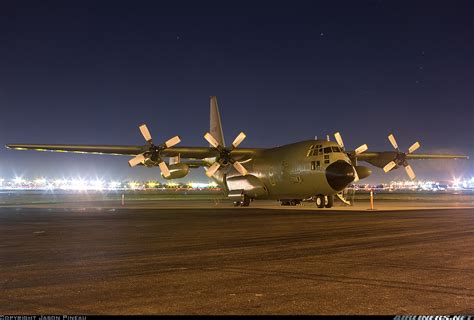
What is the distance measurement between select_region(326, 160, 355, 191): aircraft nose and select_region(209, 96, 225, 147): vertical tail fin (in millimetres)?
18162

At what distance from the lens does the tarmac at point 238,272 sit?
733cm

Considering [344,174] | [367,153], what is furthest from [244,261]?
[367,153]

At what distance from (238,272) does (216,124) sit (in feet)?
136

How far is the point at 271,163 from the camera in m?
39.2

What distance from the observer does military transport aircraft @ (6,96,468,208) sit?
34.4m

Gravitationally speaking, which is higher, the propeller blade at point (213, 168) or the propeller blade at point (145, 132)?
the propeller blade at point (145, 132)

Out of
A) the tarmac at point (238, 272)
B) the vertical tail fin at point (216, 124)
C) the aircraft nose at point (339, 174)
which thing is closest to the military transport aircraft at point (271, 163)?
the aircraft nose at point (339, 174)

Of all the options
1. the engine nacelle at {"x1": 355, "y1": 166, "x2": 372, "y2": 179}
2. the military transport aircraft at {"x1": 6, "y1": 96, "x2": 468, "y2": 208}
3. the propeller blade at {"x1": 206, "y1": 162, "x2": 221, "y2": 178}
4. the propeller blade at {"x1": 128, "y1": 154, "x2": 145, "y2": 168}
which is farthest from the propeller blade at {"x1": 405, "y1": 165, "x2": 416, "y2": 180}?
the propeller blade at {"x1": 128, "y1": 154, "x2": 145, "y2": 168}

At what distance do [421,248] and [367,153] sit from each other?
32594 mm

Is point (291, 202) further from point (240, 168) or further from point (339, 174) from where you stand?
point (339, 174)

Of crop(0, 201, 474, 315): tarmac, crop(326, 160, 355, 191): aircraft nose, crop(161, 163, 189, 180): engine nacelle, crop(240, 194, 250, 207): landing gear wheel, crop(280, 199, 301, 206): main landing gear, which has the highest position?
crop(161, 163, 189, 180): engine nacelle

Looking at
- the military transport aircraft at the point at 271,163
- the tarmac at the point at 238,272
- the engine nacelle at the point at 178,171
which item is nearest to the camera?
the tarmac at the point at 238,272

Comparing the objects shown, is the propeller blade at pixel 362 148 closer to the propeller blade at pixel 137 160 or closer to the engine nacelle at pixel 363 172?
the engine nacelle at pixel 363 172

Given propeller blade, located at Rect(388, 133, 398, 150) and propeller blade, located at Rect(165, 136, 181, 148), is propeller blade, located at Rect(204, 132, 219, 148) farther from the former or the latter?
propeller blade, located at Rect(388, 133, 398, 150)
